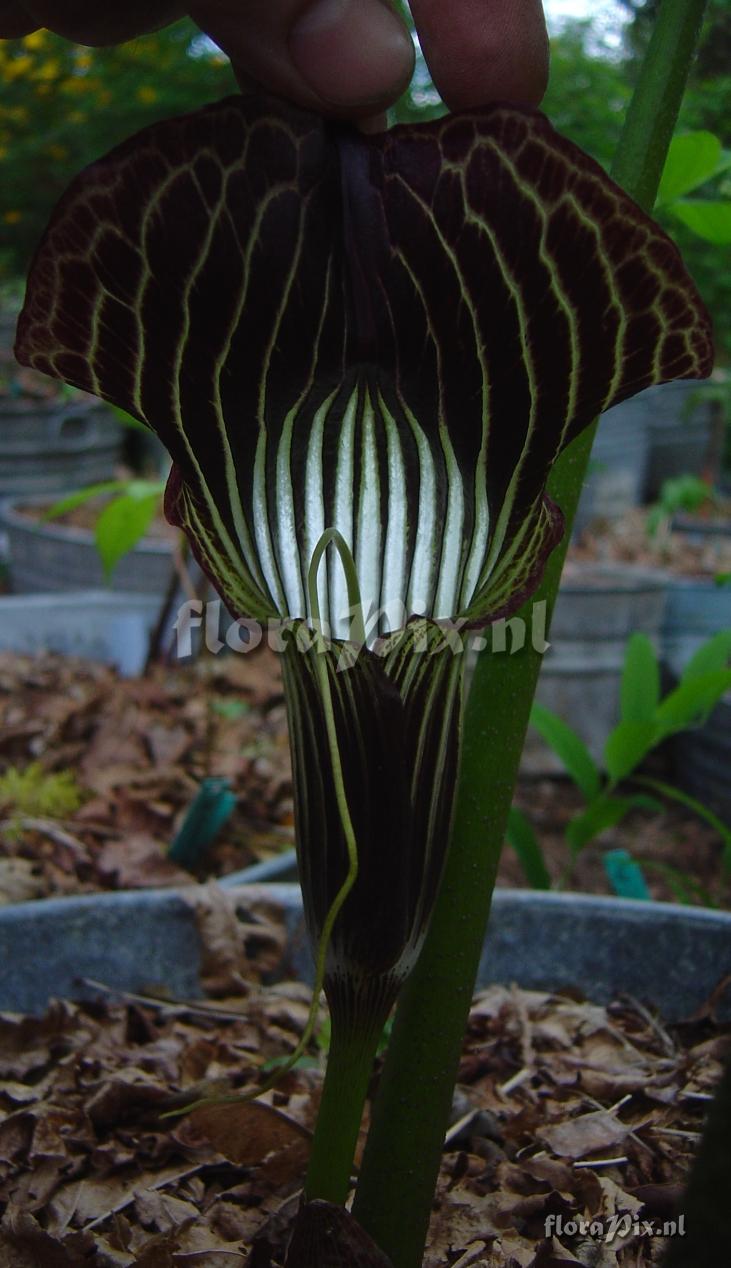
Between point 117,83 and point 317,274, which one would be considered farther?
point 117,83

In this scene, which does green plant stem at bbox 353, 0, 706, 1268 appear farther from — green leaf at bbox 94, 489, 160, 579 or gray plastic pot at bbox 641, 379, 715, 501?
gray plastic pot at bbox 641, 379, 715, 501

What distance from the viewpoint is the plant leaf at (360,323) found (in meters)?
0.67

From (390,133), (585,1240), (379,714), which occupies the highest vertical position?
(390,133)

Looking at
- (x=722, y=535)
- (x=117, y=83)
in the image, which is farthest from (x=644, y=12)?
(x=117, y=83)

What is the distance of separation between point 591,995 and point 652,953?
10 centimetres

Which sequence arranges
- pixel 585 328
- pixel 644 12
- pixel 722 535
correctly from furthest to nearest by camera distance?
pixel 722 535, pixel 644 12, pixel 585 328

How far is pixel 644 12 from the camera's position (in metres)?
1.80

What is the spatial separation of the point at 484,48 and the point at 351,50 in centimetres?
10

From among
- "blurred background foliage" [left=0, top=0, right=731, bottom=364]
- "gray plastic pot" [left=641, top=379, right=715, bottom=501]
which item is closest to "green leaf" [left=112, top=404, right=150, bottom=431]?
"blurred background foliage" [left=0, top=0, right=731, bottom=364]

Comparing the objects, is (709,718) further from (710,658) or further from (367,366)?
(367,366)

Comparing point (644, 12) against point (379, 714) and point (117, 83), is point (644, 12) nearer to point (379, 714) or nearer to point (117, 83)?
point (379, 714)

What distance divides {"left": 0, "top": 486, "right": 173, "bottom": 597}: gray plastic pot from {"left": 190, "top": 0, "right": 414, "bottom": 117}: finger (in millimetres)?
2611

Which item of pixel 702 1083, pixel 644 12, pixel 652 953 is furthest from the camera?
→ pixel 644 12

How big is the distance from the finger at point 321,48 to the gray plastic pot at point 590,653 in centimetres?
250
